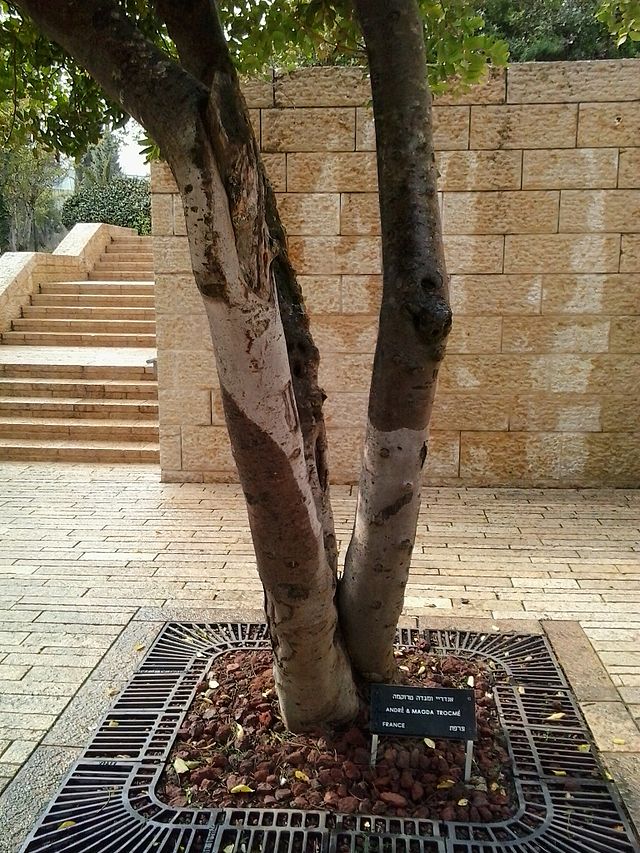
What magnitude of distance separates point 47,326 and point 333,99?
19.8 ft

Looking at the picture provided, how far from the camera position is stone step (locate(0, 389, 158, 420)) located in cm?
770

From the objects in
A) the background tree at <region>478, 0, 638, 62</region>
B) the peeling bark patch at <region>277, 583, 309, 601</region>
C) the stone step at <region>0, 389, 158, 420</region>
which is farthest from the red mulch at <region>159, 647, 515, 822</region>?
the background tree at <region>478, 0, 638, 62</region>

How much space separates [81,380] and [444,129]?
15.5 ft

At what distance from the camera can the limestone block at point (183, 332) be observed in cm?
605

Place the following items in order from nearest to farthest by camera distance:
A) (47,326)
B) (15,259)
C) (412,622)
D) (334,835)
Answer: (334,835)
(412,622)
(47,326)
(15,259)

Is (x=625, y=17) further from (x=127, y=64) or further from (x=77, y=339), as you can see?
(x=77, y=339)

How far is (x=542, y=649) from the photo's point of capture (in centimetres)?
347

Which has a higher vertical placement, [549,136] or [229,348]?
[549,136]

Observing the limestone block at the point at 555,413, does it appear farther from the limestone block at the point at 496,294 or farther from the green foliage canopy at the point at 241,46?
the green foliage canopy at the point at 241,46

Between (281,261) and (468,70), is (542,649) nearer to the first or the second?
(281,261)

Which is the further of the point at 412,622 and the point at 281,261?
the point at 412,622

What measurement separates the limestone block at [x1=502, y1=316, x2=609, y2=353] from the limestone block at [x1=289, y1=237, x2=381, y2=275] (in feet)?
3.81

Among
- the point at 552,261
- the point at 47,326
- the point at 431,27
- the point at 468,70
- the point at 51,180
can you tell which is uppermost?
the point at 51,180

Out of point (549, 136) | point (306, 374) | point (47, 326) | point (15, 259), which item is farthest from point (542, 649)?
point (15, 259)
